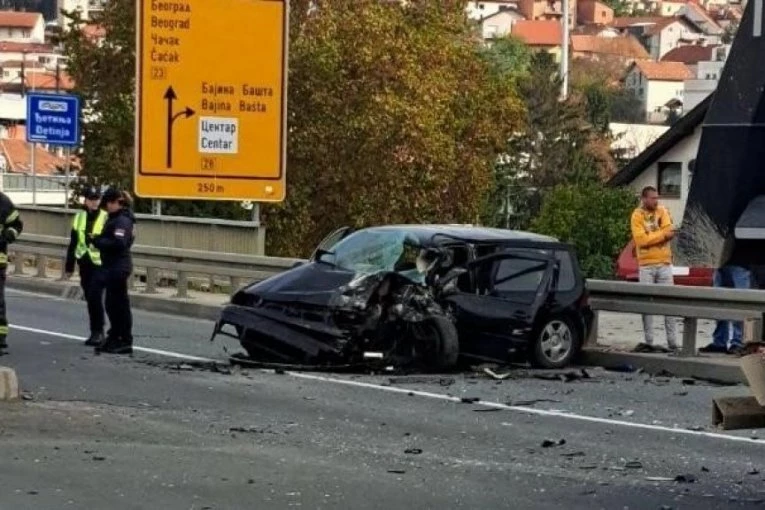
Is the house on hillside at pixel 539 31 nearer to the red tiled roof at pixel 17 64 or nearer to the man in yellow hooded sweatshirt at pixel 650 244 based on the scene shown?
the red tiled roof at pixel 17 64

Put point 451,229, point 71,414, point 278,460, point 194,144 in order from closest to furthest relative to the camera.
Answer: point 278,460 → point 71,414 → point 451,229 → point 194,144

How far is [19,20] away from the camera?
186 metres

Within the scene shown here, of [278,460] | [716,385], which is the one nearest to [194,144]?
[716,385]

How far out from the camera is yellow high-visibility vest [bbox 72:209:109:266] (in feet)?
51.9

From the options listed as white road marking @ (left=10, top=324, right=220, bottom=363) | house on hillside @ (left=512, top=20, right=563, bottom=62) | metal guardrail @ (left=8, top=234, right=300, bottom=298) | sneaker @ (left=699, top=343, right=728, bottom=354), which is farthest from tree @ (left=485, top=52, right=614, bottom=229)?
house on hillside @ (left=512, top=20, right=563, bottom=62)

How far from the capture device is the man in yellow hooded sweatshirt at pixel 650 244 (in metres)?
15.2

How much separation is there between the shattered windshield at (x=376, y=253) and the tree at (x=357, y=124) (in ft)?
65.5

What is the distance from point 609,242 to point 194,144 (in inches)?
945

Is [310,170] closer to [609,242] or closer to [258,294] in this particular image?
[609,242]

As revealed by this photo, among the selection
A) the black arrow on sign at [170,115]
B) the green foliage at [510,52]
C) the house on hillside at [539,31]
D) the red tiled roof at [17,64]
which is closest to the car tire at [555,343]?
the black arrow on sign at [170,115]

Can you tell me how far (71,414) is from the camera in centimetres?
1091

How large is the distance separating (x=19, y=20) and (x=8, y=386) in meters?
182

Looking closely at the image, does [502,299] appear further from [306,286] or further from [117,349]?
[117,349]

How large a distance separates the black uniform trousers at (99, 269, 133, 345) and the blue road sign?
610 inches
